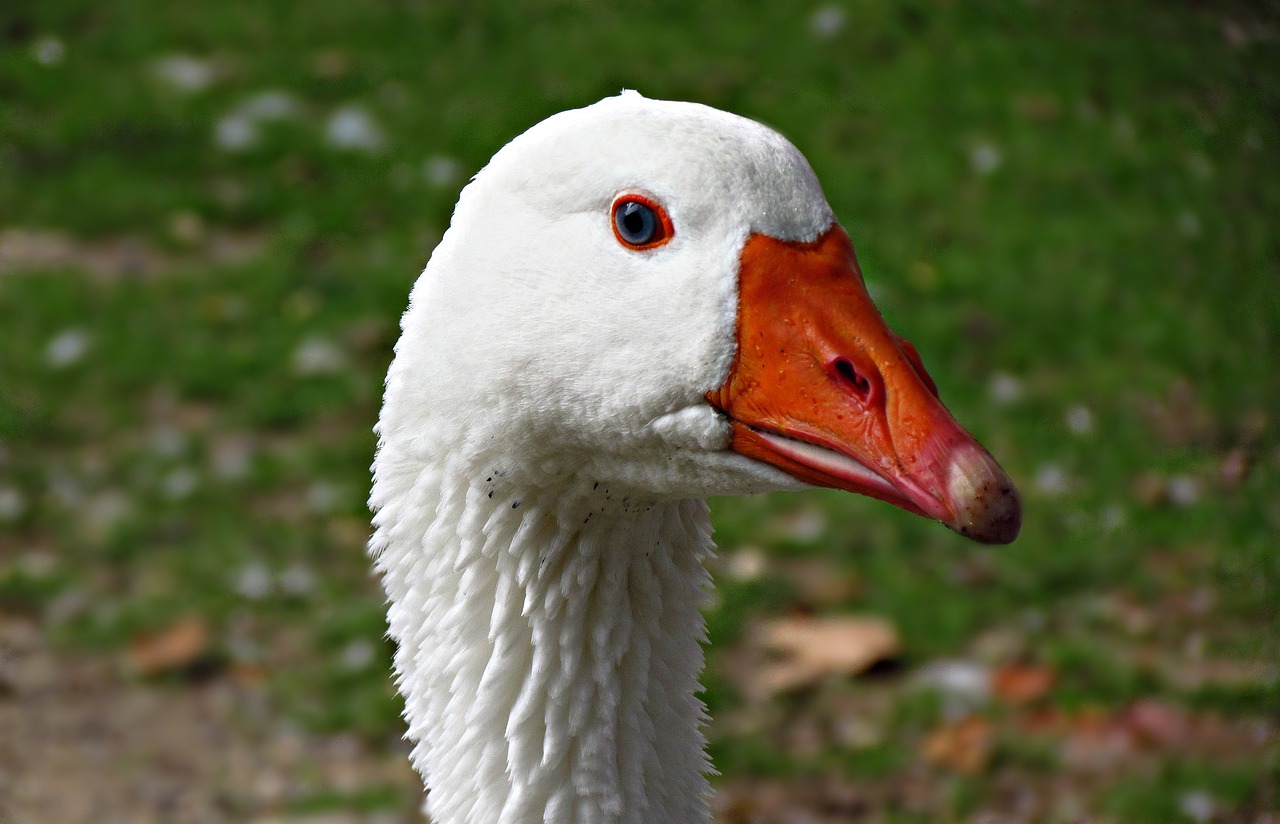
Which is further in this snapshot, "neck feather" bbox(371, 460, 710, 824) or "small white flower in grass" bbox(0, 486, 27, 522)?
"small white flower in grass" bbox(0, 486, 27, 522)

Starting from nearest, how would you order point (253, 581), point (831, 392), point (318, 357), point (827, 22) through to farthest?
1. point (831, 392)
2. point (253, 581)
3. point (318, 357)
4. point (827, 22)

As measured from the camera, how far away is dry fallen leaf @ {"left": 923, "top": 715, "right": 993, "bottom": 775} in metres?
4.52

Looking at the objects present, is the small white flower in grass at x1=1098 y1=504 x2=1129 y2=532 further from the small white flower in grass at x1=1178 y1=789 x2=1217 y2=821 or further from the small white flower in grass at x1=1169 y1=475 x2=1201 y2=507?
the small white flower in grass at x1=1178 y1=789 x2=1217 y2=821

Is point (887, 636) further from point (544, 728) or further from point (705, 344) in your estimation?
point (705, 344)

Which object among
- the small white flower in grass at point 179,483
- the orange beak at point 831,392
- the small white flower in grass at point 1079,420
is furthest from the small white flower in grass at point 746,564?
the orange beak at point 831,392

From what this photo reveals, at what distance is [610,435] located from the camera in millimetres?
2285

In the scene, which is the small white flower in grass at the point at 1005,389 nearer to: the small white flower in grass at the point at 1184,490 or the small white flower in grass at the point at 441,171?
the small white flower in grass at the point at 1184,490

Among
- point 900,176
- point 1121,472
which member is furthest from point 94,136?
point 1121,472

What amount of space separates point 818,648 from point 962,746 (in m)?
0.56

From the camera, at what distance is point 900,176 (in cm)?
657

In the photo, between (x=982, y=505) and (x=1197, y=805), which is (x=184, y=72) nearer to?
(x=1197, y=805)

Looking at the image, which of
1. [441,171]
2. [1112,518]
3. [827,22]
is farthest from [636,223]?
[827,22]

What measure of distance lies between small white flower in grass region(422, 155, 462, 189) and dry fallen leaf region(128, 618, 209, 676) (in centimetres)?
235

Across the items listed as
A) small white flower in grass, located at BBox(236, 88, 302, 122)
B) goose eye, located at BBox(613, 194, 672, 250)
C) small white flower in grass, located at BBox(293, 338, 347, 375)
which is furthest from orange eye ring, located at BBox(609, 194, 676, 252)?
small white flower in grass, located at BBox(236, 88, 302, 122)
